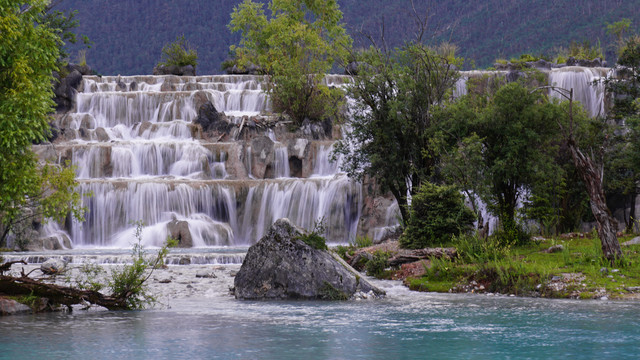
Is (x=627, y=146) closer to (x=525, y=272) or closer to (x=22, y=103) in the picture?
(x=525, y=272)

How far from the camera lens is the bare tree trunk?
24234 mm

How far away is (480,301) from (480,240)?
6.43 meters

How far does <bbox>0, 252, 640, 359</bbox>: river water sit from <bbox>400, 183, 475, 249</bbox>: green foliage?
8725mm

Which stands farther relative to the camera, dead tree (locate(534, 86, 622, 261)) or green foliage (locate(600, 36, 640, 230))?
green foliage (locate(600, 36, 640, 230))

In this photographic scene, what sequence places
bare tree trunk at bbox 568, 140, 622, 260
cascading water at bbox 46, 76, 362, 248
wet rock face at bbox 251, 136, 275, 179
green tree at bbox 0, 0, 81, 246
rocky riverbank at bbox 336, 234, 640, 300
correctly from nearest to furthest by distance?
green tree at bbox 0, 0, 81, 246
rocky riverbank at bbox 336, 234, 640, 300
bare tree trunk at bbox 568, 140, 622, 260
cascading water at bbox 46, 76, 362, 248
wet rock face at bbox 251, 136, 275, 179

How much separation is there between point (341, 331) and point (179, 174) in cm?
4423

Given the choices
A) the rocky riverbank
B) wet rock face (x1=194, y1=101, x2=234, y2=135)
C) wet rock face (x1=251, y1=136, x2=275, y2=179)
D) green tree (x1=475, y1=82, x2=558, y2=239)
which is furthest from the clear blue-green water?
wet rock face (x1=194, y1=101, x2=234, y2=135)

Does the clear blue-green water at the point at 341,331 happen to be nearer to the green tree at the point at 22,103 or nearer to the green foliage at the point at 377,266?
the green tree at the point at 22,103

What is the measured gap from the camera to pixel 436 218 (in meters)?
31.9

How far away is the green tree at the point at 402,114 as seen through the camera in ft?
118

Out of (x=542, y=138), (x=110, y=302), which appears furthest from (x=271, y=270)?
(x=542, y=138)

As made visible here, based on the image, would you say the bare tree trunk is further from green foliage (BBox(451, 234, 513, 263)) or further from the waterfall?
the waterfall

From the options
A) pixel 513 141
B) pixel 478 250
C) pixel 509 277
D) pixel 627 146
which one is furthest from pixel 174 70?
pixel 509 277

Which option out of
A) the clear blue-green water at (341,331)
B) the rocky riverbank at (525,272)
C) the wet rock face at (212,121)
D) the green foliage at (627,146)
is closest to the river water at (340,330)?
the clear blue-green water at (341,331)
